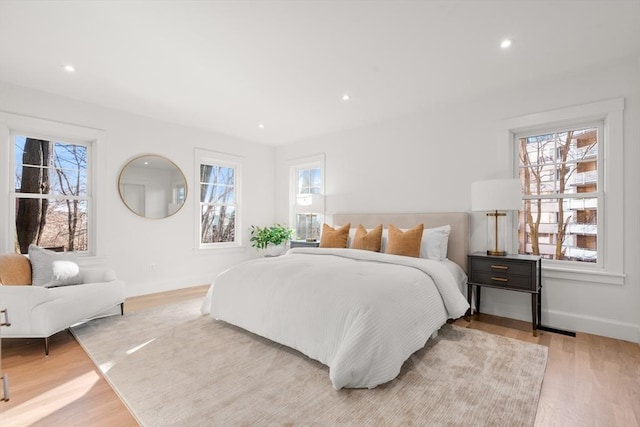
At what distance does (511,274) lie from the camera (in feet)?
9.51

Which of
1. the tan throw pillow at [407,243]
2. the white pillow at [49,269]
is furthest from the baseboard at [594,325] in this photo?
the white pillow at [49,269]

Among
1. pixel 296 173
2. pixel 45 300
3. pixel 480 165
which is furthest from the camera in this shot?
pixel 296 173

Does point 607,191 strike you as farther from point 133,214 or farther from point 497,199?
point 133,214

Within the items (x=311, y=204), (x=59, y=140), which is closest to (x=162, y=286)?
(x=59, y=140)

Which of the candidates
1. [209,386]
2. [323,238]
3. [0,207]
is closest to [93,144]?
[0,207]

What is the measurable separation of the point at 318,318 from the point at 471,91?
9.69 feet

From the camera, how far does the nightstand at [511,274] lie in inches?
109

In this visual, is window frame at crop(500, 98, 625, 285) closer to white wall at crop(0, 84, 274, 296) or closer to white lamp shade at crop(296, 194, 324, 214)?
white lamp shade at crop(296, 194, 324, 214)

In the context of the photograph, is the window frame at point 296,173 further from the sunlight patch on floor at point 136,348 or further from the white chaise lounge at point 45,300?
the sunlight patch on floor at point 136,348

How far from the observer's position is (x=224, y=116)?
4227mm

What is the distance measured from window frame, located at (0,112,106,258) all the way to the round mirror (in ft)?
0.98

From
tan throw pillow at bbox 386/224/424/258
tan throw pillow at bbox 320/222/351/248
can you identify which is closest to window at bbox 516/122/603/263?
tan throw pillow at bbox 386/224/424/258

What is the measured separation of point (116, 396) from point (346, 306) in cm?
147

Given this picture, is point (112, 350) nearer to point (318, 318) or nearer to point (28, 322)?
point (28, 322)
